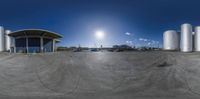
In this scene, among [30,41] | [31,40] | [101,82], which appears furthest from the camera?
[31,40]

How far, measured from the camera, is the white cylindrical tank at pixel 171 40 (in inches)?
1635

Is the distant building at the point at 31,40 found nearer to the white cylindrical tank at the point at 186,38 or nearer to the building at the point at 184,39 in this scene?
the building at the point at 184,39

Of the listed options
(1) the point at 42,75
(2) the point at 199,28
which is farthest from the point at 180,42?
(1) the point at 42,75

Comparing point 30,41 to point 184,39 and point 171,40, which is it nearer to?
point 171,40

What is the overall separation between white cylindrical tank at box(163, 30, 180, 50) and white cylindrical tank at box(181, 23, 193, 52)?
7.19ft

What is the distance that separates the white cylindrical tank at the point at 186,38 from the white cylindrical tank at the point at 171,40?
86.2 inches

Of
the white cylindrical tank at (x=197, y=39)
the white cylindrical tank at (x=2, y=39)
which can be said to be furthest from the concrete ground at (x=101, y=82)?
the white cylindrical tank at (x=2, y=39)

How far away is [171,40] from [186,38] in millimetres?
4360

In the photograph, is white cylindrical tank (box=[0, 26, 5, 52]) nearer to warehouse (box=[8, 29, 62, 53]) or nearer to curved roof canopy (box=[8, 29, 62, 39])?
warehouse (box=[8, 29, 62, 53])

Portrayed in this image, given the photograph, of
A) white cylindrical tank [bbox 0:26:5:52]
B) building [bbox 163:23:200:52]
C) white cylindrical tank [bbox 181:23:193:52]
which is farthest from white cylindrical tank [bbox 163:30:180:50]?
white cylindrical tank [bbox 0:26:5:52]

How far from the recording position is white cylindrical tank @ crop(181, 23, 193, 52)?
37.7 m

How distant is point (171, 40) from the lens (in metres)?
42.6

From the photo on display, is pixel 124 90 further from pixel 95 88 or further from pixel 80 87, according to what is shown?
pixel 80 87

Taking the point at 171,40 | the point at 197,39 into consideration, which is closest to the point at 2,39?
the point at 171,40
